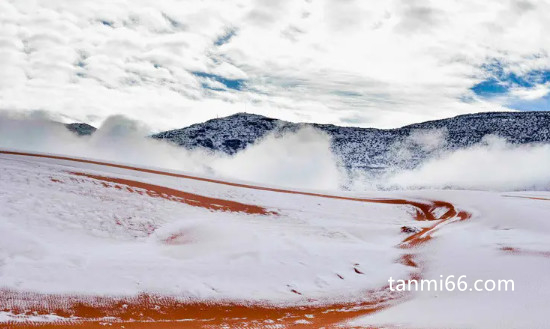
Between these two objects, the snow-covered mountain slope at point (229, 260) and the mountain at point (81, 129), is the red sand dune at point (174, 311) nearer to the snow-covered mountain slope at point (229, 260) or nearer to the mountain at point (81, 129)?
the snow-covered mountain slope at point (229, 260)

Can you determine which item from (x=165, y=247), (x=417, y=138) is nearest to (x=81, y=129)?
(x=417, y=138)

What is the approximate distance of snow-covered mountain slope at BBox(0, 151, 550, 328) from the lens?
7.72 m

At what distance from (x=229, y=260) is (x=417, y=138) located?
105458 mm

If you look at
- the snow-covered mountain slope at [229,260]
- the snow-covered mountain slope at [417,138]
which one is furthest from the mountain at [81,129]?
the snow-covered mountain slope at [229,260]

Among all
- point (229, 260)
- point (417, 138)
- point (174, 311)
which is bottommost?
point (174, 311)

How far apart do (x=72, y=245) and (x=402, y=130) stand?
355ft

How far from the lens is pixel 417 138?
110 m

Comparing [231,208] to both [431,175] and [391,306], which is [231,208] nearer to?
[391,306]

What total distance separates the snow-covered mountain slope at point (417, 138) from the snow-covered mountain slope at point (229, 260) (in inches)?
3343

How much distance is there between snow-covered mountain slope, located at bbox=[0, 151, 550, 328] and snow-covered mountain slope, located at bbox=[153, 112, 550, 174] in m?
84.9

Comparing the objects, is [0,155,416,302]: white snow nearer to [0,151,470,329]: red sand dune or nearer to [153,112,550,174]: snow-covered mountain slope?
[0,151,470,329]: red sand dune

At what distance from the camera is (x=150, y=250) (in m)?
11.0

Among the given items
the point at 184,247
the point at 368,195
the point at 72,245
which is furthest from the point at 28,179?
the point at 368,195

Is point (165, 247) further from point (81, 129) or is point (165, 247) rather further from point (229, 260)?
point (81, 129)
